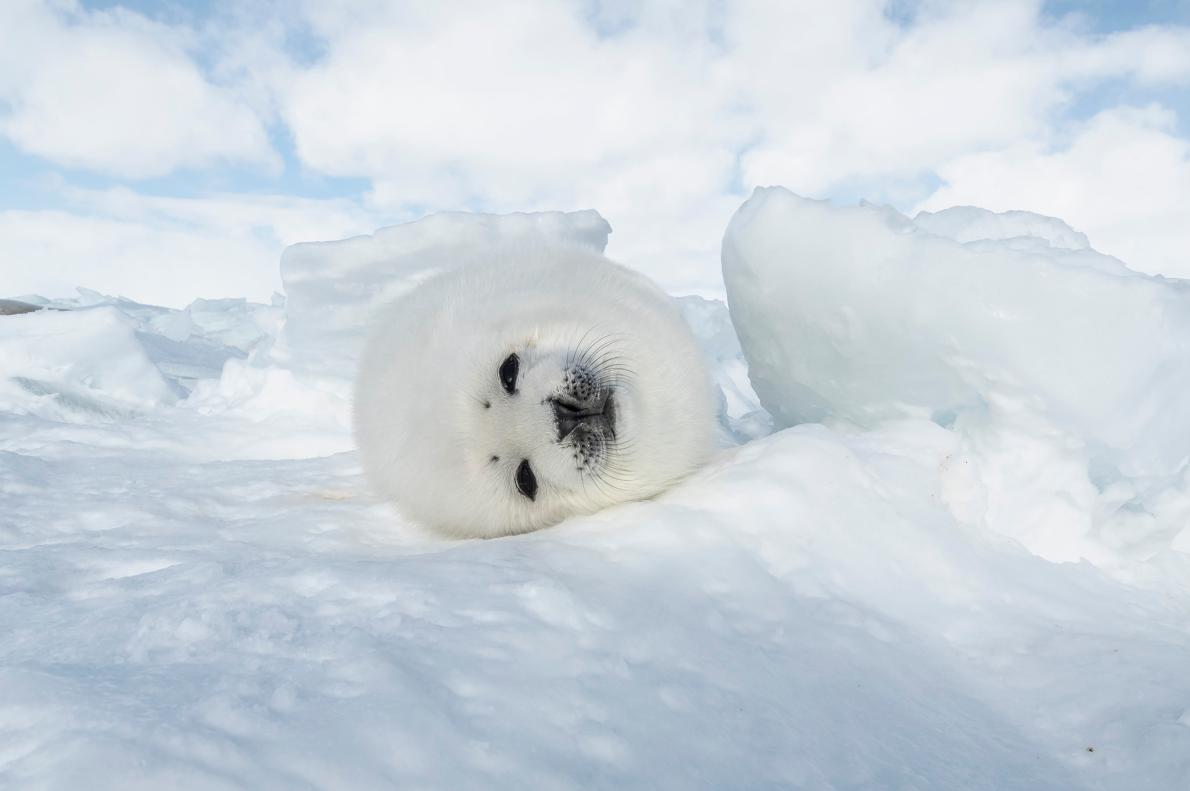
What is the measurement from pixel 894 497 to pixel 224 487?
116 inches

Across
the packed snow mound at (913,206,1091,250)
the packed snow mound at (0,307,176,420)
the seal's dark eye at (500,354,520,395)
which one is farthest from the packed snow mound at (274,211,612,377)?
the seal's dark eye at (500,354,520,395)

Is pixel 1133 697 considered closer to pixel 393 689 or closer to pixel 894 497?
pixel 894 497

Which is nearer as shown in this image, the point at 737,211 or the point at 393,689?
the point at 393,689

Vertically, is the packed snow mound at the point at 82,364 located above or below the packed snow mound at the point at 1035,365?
below

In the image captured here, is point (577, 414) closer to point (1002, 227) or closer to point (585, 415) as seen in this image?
point (585, 415)

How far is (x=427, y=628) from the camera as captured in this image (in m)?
1.69

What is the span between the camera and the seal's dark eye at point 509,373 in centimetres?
292

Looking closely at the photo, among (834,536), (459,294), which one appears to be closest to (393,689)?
(834,536)

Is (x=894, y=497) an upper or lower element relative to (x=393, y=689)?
upper

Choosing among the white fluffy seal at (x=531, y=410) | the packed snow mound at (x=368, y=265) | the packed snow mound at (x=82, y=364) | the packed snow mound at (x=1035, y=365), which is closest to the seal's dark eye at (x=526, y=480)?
the white fluffy seal at (x=531, y=410)

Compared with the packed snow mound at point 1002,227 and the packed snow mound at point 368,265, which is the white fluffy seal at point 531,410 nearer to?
the packed snow mound at point 1002,227

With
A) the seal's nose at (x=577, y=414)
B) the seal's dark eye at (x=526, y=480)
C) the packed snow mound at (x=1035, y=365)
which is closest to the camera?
the seal's nose at (x=577, y=414)

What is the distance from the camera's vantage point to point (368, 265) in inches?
302

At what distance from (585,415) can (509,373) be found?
1.00 feet
